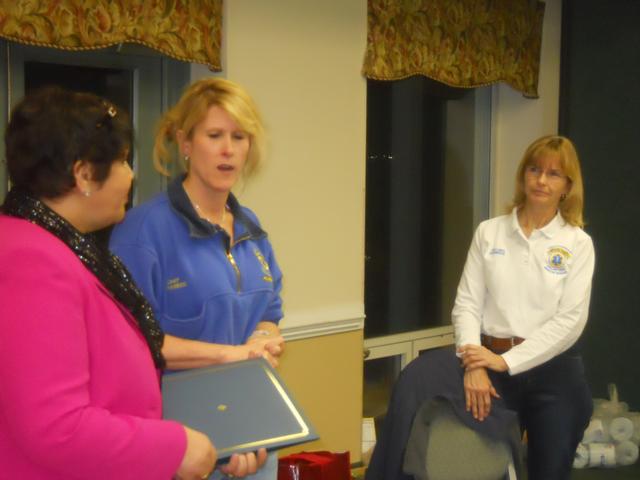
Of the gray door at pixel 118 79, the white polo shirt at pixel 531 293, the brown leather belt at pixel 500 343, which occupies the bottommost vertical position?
the brown leather belt at pixel 500 343

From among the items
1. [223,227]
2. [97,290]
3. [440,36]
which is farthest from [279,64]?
[97,290]

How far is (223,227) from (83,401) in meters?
0.74

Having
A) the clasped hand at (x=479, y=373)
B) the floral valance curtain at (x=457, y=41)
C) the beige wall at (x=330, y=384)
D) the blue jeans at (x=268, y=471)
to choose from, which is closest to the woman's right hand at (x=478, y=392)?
the clasped hand at (x=479, y=373)

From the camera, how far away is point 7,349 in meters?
1.01

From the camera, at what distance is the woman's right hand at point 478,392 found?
2322mm

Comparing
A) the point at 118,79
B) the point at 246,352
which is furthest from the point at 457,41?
the point at 246,352

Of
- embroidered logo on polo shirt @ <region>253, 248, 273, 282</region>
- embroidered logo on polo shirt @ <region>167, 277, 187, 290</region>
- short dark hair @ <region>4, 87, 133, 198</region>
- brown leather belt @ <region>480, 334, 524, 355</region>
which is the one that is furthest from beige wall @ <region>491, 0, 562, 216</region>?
short dark hair @ <region>4, 87, 133, 198</region>

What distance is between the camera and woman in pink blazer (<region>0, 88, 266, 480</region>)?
3.34 ft

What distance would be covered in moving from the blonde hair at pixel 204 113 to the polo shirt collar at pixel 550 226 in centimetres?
116

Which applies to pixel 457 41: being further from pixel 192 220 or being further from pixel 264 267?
pixel 192 220

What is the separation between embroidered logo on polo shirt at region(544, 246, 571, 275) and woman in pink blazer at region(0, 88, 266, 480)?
1.63 metres

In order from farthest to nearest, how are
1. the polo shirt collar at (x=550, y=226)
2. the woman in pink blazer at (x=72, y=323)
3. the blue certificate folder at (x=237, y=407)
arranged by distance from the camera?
the polo shirt collar at (x=550, y=226), the blue certificate folder at (x=237, y=407), the woman in pink blazer at (x=72, y=323)

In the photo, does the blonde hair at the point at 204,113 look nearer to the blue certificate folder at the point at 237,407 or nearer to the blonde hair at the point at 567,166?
the blue certificate folder at the point at 237,407

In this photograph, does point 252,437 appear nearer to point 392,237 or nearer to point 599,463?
point 392,237
